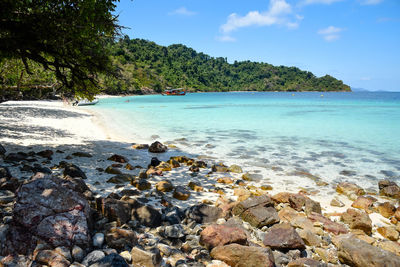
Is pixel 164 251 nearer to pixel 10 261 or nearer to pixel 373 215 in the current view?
pixel 10 261

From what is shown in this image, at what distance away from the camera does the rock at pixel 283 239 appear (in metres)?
3.93

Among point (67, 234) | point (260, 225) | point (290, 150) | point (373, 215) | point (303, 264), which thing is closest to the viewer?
point (67, 234)

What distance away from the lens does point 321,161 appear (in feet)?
36.9

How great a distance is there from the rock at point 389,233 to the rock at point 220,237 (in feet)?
9.88

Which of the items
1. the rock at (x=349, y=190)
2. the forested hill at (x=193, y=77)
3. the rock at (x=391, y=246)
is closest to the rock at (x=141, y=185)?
the rock at (x=391, y=246)

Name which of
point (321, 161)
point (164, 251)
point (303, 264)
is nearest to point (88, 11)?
point (164, 251)

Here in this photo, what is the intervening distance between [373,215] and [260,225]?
3.07m

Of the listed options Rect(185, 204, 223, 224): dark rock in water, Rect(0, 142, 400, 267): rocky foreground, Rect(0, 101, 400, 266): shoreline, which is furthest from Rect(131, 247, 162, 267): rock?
Rect(0, 101, 400, 266): shoreline

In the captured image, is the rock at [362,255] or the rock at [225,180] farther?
the rock at [225,180]

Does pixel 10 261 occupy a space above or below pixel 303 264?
above

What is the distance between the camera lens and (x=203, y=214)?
488cm

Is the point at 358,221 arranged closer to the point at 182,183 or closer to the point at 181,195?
the point at 181,195

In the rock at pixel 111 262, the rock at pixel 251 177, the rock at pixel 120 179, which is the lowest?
the rock at pixel 251 177

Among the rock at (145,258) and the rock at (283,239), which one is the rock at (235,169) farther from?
the rock at (145,258)
